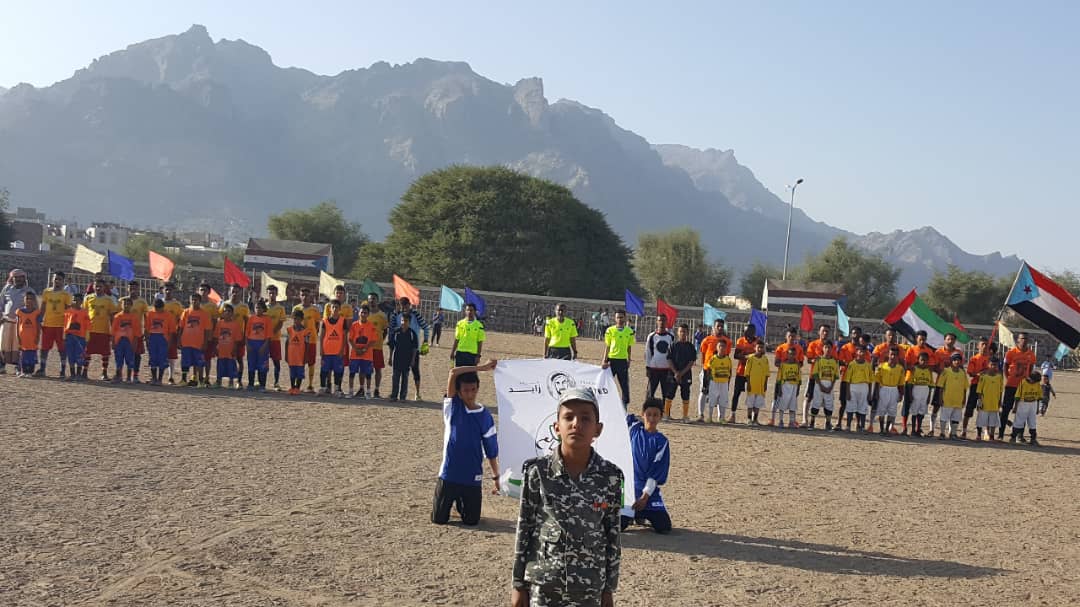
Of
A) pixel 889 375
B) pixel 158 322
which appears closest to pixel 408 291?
pixel 158 322

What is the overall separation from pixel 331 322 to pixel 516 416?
8892mm

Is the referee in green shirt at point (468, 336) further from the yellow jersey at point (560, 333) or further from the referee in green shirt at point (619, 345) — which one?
the referee in green shirt at point (619, 345)

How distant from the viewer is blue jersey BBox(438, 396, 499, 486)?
8.08 meters

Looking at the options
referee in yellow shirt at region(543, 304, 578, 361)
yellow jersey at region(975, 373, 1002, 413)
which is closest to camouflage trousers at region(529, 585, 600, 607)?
referee in yellow shirt at region(543, 304, 578, 361)

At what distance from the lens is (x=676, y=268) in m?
81.2

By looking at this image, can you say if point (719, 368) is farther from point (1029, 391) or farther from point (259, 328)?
point (259, 328)

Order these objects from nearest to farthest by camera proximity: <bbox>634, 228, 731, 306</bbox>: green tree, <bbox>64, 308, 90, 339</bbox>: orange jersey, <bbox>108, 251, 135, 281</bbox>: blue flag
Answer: <bbox>64, 308, 90, 339</bbox>: orange jersey
<bbox>108, 251, 135, 281</bbox>: blue flag
<bbox>634, 228, 731, 306</bbox>: green tree

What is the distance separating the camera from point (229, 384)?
688 inches

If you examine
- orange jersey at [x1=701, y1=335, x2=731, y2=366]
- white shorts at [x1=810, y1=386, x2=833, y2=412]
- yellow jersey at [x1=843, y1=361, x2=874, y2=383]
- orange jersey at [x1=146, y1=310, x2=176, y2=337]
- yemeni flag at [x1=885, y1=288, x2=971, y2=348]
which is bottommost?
white shorts at [x1=810, y1=386, x2=833, y2=412]

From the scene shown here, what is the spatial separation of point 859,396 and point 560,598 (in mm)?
13874

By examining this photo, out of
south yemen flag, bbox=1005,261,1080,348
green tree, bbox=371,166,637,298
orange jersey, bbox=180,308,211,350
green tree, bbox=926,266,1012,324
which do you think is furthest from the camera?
green tree, bbox=926,266,1012,324

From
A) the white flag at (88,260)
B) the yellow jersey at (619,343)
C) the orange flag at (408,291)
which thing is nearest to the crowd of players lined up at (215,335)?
the yellow jersey at (619,343)

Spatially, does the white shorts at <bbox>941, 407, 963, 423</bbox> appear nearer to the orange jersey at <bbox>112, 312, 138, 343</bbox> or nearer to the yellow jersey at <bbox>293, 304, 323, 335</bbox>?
the yellow jersey at <bbox>293, 304, 323, 335</bbox>

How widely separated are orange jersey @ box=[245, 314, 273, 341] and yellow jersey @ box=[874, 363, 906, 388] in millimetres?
10506
